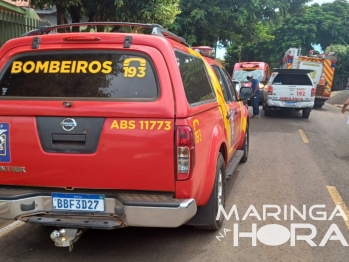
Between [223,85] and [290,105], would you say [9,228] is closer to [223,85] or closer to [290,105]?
[223,85]

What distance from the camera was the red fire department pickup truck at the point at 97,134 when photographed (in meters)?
3.39

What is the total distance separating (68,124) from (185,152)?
969 millimetres

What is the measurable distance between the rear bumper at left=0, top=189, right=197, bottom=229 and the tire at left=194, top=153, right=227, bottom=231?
551mm

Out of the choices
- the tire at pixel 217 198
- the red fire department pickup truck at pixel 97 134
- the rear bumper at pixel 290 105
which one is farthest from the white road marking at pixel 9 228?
the rear bumper at pixel 290 105

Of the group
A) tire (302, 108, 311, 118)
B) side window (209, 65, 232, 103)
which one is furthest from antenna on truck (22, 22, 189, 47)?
tire (302, 108, 311, 118)

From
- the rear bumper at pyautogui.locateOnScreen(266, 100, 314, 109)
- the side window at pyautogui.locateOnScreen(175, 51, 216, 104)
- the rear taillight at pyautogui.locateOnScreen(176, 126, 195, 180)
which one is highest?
the side window at pyautogui.locateOnScreen(175, 51, 216, 104)

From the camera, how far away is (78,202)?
3.53 m

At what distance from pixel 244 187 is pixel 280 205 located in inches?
34.5

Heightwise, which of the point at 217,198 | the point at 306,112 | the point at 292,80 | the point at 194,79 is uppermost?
the point at 194,79

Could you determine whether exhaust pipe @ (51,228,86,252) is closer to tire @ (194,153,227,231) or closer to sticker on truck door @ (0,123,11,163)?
sticker on truck door @ (0,123,11,163)

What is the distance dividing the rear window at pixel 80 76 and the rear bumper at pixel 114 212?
83 cm

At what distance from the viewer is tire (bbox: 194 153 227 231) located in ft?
13.4

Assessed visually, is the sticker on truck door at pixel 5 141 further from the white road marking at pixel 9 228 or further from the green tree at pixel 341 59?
the green tree at pixel 341 59

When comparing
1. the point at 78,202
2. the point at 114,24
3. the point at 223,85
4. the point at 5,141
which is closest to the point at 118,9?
the point at 223,85
